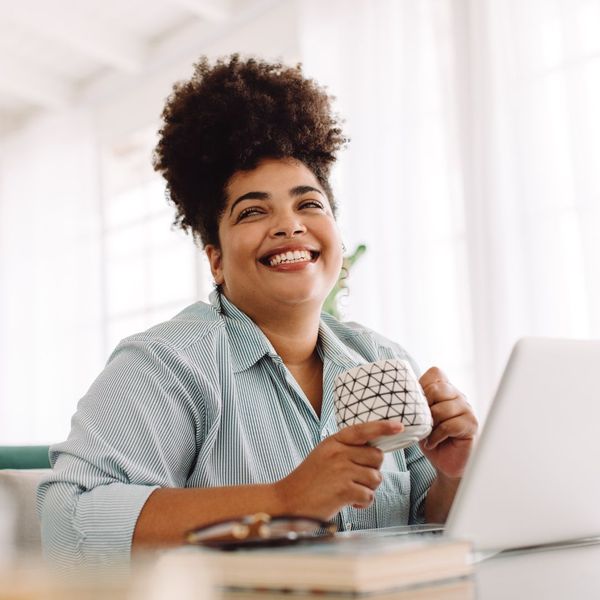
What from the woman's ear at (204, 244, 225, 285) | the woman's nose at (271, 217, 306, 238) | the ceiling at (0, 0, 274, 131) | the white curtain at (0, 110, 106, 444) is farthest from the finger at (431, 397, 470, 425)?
the white curtain at (0, 110, 106, 444)

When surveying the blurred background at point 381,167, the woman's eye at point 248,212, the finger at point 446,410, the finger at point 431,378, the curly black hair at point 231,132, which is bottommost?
the finger at point 446,410

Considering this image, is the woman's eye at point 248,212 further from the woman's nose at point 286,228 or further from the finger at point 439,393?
the finger at point 439,393

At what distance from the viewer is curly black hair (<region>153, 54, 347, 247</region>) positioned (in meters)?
1.68

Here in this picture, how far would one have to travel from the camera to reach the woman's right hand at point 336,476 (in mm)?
1034

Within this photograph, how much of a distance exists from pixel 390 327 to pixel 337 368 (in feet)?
6.84

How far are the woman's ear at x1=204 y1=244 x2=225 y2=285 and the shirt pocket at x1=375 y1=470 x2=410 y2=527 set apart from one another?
1.62 feet

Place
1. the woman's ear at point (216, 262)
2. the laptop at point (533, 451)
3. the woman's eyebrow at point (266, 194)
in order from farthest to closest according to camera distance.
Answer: the woman's ear at point (216, 262)
the woman's eyebrow at point (266, 194)
the laptop at point (533, 451)

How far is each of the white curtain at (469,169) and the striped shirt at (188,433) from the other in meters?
1.75

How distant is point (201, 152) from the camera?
173cm

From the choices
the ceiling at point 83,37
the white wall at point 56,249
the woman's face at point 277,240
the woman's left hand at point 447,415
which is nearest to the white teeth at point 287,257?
the woman's face at point 277,240

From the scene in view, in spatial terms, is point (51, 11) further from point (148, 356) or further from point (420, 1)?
point (148, 356)

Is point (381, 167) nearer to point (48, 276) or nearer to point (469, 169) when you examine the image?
point (469, 169)

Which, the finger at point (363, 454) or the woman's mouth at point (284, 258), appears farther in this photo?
the woman's mouth at point (284, 258)

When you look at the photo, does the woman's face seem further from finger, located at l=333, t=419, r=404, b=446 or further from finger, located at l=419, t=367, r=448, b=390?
finger, located at l=333, t=419, r=404, b=446
